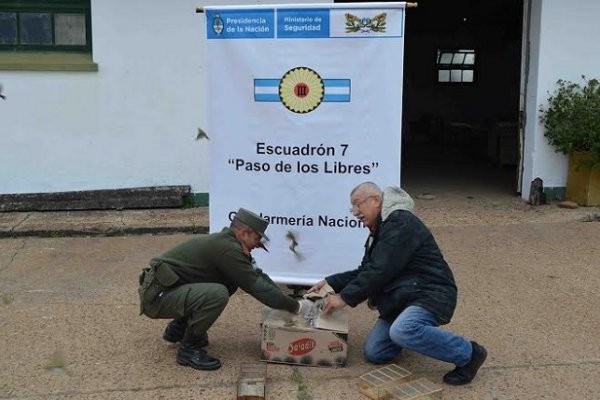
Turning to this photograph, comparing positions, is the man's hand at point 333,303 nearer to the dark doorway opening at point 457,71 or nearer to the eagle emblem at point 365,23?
the eagle emblem at point 365,23

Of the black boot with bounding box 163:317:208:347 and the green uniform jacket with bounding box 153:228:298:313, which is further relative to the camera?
the black boot with bounding box 163:317:208:347

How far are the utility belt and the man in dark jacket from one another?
944 millimetres

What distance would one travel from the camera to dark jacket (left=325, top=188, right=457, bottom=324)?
151 inches

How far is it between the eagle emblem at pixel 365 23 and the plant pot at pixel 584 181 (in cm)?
443

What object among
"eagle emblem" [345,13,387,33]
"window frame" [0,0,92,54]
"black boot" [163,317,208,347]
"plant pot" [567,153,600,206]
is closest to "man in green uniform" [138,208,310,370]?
"black boot" [163,317,208,347]

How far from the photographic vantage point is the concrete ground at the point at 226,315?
12.7 ft

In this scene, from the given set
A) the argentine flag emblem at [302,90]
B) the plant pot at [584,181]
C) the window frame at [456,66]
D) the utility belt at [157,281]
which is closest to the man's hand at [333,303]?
the utility belt at [157,281]

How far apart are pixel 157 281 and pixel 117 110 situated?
14.2 feet

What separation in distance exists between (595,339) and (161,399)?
9.54ft

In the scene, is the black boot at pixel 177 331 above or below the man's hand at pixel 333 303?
below

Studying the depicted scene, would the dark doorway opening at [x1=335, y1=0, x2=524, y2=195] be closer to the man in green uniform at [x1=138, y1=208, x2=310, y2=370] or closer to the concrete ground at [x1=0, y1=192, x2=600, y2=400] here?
the concrete ground at [x1=0, y1=192, x2=600, y2=400]

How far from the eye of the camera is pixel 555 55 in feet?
26.5

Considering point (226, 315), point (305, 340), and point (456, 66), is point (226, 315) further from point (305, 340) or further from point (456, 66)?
point (456, 66)

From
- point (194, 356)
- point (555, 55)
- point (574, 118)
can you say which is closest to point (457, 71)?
point (555, 55)
